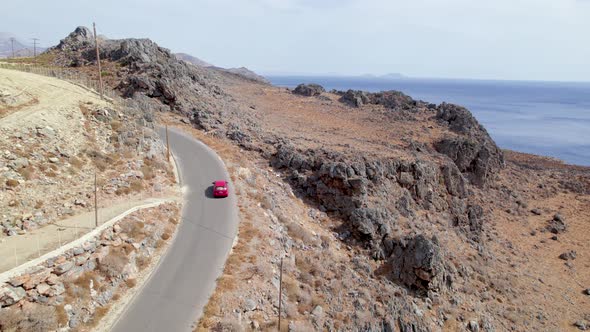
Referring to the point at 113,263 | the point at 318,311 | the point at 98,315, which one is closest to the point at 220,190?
the point at 113,263

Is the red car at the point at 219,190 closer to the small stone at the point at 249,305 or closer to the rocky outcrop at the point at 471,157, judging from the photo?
the small stone at the point at 249,305

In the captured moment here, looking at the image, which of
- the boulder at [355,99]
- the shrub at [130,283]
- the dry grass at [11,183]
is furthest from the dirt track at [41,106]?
the boulder at [355,99]

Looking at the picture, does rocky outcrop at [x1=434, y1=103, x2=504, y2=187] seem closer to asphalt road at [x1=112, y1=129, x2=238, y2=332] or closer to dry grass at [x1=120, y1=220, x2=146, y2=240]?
asphalt road at [x1=112, y1=129, x2=238, y2=332]

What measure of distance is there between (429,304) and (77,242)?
21.6m

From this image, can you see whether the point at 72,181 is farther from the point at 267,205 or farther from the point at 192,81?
the point at 192,81

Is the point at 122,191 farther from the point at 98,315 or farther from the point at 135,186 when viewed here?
the point at 98,315

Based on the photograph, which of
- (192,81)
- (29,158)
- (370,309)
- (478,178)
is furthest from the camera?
(192,81)

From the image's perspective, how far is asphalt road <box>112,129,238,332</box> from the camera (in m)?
15.4

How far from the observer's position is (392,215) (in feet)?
102

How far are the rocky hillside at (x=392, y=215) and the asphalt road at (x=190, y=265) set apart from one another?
1175 mm

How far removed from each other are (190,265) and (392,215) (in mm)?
18589

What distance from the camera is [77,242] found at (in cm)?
1708

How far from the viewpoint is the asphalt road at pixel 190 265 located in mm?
15391

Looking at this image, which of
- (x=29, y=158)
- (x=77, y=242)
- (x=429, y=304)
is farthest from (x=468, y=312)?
(x=29, y=158)
